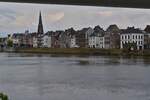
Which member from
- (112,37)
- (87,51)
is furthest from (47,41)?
(112,37)

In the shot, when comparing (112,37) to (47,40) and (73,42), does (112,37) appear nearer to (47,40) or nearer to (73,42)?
(73,42)

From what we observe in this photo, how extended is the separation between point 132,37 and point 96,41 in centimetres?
835

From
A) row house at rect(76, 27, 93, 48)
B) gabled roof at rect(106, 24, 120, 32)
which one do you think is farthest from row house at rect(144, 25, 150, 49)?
row house at rect(76, 27, 93, 48)

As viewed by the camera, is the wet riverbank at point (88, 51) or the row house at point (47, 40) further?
the row house at point (47, 40)

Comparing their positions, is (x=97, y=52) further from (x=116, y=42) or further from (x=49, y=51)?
(x=49, y=51)

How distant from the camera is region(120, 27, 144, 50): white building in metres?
59.3

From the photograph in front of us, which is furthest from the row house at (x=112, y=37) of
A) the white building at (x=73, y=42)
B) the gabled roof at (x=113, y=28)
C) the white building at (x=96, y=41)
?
the white building at (x=73, y=42)

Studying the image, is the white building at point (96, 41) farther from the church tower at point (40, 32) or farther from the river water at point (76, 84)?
the river water at point (76, 84)

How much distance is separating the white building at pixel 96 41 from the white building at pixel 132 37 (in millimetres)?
4815

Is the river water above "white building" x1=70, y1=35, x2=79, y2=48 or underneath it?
underneath

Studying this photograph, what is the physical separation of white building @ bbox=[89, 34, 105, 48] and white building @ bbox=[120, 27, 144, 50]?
481cm

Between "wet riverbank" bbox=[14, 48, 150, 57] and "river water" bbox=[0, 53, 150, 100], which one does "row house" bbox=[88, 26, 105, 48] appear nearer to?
"wet riverbank" bbox=[14, 48, 150, 57]

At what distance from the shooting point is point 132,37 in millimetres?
59688

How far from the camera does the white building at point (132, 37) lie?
194 feet
